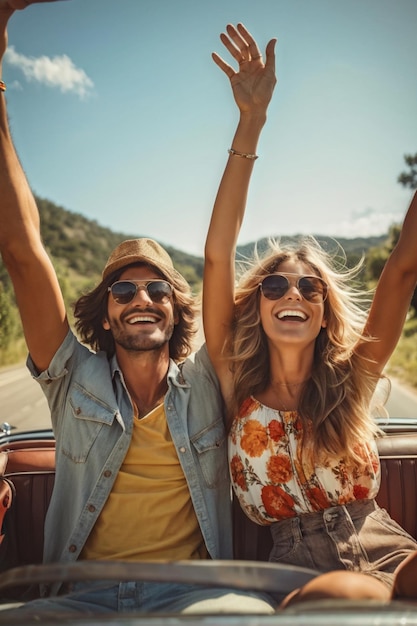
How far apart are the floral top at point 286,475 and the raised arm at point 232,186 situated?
32 cm

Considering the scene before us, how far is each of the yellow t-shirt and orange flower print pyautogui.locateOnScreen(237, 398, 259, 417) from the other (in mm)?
320

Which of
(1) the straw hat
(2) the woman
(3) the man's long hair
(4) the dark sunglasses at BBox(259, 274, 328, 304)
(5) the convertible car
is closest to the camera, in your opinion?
(5) the convertible car

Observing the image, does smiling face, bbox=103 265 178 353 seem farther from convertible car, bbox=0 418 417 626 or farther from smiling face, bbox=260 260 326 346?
convertible car, bbox=0 418 417 626

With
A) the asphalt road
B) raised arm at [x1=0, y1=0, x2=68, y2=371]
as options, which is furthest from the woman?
the asphalt road

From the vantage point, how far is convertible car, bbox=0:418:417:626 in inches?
37.9

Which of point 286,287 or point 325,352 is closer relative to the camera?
point 286,287

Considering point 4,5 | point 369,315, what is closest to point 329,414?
point 369,315

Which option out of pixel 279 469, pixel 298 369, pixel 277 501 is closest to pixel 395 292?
pixel 298 369

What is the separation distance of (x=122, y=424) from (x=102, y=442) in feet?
0.35

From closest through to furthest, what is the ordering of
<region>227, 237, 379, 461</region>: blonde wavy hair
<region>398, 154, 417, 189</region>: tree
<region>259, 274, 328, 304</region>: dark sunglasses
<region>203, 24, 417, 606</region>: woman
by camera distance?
<region>203, 24, 417, 606</region>: woman → <region>227, 237, 379, 461</region>: blonde wavy hair → <region>259, 274, 328, 304</region>: dark sunglasses → <region>398, 154, 417, 189</region>: tree

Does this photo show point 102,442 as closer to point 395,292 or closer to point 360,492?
point 360,492

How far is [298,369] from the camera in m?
2.34

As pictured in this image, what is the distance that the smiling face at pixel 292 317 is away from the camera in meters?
2.23

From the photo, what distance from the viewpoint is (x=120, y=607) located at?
5.86 feet
